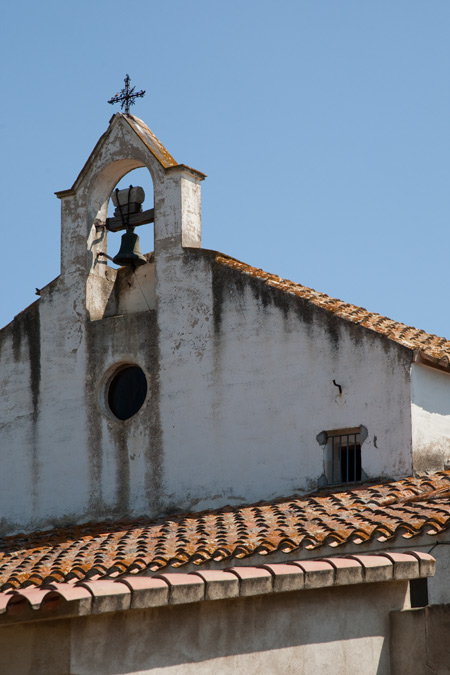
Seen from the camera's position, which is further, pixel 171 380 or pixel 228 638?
pixel 171 380

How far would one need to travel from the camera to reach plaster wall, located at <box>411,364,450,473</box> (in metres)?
15.2

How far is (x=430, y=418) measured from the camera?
15.6 m

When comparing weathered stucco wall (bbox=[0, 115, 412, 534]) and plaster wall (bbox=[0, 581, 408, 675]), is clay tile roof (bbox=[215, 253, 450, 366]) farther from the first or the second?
plaster wall (bbox=[0, 581, 408, 675])

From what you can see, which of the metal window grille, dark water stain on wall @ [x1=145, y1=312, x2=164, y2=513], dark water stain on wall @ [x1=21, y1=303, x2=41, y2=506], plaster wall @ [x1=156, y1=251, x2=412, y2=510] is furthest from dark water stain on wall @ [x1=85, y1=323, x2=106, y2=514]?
the metal window grille

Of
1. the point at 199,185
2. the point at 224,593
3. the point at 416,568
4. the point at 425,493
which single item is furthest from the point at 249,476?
the point at 224,593

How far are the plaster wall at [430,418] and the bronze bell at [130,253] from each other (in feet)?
16.2

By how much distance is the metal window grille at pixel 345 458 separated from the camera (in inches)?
610

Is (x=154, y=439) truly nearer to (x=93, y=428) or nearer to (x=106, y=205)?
(x=93, y=428)

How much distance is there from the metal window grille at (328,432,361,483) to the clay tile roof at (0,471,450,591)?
0.37 m

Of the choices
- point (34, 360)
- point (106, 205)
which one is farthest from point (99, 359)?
point (106, 205)

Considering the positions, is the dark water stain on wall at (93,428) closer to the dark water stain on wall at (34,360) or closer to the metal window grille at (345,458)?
the dark water stain on wall at (34,360)

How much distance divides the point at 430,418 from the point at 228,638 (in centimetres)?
847

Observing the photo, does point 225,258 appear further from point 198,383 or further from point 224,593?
point 224,593

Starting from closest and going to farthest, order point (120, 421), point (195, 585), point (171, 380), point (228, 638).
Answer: point (195, 585) < point (228, 638) < point (171, 380) < point (120, 421)
